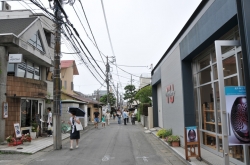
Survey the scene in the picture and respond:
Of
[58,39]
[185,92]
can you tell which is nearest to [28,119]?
[58,39]

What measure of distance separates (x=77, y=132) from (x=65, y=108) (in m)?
8.21

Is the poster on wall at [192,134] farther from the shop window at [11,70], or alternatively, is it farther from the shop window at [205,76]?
the shop window at [11,70]

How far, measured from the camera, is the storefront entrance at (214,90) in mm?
6039

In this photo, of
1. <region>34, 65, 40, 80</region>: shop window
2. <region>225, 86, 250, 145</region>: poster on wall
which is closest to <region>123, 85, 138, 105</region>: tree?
<region>34, 65, 40, 80</region>: shop window

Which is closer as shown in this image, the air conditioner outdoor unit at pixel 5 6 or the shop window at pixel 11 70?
the shop window at pixel 11 70

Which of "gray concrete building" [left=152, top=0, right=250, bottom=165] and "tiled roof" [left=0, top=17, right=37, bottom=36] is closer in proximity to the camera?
"gray concrete building" [left=152, top=0, right=250, bottom=165]

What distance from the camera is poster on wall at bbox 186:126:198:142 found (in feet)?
24.7

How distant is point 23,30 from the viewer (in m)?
13.1

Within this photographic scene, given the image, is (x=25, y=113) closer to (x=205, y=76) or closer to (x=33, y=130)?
(x=33, y=130)

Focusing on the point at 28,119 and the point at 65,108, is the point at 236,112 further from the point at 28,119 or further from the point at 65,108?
the point at 65,108

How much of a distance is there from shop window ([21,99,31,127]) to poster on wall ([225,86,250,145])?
11.9 meters

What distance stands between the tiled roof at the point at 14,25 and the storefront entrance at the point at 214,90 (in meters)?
10.0

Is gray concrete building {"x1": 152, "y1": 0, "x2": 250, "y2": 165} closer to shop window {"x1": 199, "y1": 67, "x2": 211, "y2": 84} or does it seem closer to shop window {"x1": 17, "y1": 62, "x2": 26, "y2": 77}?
shop window {"x1": 199, "y1": 67, "x2": 211, "y2": 84}

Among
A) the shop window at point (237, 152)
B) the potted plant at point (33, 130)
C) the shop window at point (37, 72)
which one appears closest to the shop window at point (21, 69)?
the shop window at point (37, 72)
